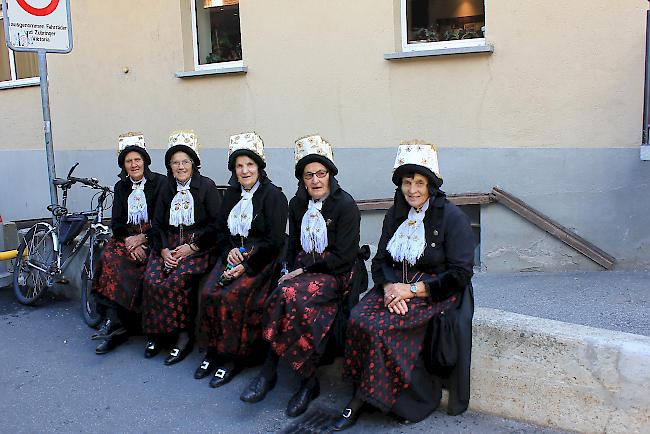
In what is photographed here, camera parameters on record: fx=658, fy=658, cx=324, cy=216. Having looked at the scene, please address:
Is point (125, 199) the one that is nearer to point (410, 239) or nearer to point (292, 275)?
point (292, 275)

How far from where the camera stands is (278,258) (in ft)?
15.7

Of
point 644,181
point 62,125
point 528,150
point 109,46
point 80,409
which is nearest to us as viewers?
point 80,409

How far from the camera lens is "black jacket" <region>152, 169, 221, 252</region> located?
5.13 metres

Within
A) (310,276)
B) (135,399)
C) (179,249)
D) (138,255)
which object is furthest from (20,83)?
(310,276)

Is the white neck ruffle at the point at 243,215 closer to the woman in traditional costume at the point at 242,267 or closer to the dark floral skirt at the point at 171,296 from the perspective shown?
the woman in traditional costume at the point at 242,267

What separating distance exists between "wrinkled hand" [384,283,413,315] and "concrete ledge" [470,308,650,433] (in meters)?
0.44

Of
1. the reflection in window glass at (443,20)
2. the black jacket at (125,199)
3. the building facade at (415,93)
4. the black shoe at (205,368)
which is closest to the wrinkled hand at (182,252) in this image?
the black jacket at (125,199)

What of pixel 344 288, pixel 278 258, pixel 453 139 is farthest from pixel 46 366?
pixel 453 139

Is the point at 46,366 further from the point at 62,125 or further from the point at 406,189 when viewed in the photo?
the point at 62,125

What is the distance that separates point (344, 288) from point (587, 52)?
10.3 feet

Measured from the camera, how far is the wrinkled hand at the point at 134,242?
545 centimetres

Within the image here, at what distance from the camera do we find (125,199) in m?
5.65

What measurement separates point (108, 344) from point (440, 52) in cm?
398

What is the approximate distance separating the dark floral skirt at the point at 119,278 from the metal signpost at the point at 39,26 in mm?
1752
